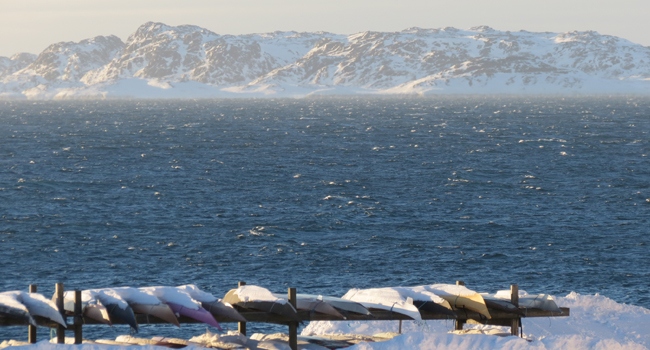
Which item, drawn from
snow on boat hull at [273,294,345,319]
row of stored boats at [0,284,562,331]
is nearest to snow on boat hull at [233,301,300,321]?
row of stored boats at [0,284,562,331]

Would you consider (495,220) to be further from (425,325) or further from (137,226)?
(425,325)

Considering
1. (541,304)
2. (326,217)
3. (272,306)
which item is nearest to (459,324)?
(541,304)

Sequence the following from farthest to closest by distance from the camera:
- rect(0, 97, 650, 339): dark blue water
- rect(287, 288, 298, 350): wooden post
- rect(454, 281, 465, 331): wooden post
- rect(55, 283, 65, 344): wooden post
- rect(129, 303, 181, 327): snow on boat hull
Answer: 1. rect(0, 97, 650, 339): dark blue water
2. rect(454, 281, 465, 331): wooden post
3. rect(287, 288, 298, 350): wooden post
4. rect(129, 303, 181, 327): snow on boat hull
5. rect(55, 283, 65, 344): wooden post

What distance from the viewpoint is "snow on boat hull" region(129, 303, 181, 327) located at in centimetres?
2552

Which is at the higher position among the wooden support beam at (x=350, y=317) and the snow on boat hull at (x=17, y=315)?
the snow on boat hull at (x=17, y=315)

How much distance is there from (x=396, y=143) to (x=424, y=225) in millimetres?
70034

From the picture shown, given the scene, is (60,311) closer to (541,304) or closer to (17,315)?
(17,315)

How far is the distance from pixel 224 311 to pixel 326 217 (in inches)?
1505

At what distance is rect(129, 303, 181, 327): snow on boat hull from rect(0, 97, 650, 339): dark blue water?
10.0m

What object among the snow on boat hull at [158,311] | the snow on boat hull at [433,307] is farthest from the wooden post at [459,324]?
the snow on boat hull at [158,311]

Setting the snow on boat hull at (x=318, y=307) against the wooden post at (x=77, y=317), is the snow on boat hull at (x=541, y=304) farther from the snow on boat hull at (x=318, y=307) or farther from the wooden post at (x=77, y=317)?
the wooden post at (x=77, y=317)

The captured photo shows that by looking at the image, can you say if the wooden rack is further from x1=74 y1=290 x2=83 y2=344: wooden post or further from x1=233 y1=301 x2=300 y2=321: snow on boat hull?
x1=233 y1=301 x2=300 y2=321: snow on boat hull

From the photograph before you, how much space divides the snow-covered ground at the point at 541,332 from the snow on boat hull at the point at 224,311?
52.1 inches

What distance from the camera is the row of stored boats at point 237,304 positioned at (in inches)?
997
